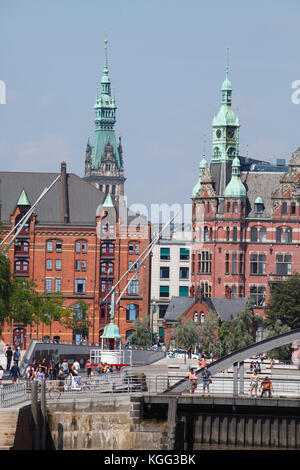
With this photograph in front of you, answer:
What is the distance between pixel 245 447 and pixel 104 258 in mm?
100421

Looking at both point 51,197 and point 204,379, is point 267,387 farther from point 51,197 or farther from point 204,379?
point 51,197

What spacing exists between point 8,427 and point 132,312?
4420 inches

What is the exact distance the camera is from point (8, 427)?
63031mm

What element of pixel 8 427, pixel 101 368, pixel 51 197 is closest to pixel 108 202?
pixel 51 197

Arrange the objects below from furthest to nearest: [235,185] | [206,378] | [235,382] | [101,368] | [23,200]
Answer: [235,185], [23,200], [101,368], [235,382], [206,378]

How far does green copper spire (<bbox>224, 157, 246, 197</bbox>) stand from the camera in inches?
7539

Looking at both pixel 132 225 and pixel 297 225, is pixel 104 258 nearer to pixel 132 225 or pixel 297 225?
pixel 132 225

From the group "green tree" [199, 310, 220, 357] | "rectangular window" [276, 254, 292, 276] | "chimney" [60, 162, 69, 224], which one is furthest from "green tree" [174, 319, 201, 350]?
"rectangular window" [276, 254, 292, 276]

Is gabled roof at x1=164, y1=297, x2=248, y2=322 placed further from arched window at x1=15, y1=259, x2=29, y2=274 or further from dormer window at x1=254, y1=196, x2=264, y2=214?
arched window at x1=15, y1=259, x2=29, y2=274

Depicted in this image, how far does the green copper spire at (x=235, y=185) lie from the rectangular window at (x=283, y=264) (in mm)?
8609

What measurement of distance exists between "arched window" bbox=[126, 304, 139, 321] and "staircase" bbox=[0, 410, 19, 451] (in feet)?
367

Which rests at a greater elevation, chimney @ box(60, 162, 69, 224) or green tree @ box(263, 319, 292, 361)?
chimney @ box(60, 162, 69, 224)

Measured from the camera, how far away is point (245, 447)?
241 feet

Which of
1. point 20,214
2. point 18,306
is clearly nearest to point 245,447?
point 18,306
